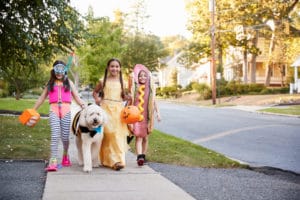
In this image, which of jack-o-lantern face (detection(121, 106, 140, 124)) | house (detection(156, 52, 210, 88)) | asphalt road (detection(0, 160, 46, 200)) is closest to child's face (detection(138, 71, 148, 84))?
jack-o-lantern face (detection(121, 106, 140, 124))

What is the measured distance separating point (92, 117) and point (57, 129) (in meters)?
0.86

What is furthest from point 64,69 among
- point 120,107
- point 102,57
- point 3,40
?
point 102,57

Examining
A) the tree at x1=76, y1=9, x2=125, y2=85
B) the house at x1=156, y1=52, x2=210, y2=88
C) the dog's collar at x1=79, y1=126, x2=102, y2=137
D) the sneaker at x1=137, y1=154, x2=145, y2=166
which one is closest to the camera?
the dog's collar at x1=79, y1=126, x2=102, y2=137

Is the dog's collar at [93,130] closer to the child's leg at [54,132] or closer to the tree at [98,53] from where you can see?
the child's leg at [54,132]

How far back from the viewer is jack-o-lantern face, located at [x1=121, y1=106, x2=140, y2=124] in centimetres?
745

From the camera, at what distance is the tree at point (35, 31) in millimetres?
12352

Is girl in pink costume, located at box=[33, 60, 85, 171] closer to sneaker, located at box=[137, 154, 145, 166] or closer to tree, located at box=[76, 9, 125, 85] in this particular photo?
sneaker, located at box=[137, 154, 145, 166]

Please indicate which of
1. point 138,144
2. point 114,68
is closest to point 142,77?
point 114,68

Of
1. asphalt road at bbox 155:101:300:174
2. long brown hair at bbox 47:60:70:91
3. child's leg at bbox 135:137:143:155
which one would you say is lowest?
asphalt road at bbox 155:101:300:174

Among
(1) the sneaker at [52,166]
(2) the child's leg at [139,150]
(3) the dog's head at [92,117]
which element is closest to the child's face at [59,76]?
(3) the dog's head at [92,117]

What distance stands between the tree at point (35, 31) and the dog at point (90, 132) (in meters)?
5.74

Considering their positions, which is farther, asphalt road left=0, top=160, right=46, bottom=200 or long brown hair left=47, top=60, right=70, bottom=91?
long brown hair left=47, top=60, right=70, bottom=91

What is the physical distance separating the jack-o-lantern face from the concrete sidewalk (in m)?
0.81

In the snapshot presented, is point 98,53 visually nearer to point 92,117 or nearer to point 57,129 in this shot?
point 57,129
